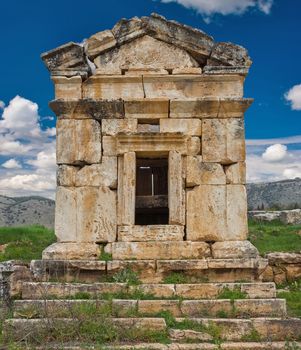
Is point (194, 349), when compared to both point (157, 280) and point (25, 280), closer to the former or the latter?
point (157, 280)

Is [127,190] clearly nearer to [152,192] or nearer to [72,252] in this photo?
[72,252]

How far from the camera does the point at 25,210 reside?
1308 inches

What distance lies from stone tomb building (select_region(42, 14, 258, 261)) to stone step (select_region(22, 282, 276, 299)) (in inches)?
26.5

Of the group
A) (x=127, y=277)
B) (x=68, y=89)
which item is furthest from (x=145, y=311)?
(x=68, y=89)

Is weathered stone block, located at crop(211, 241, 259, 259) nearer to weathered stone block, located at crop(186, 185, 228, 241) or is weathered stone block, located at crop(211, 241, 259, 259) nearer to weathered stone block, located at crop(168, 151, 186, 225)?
weathered stone block, located at crop(186, 185, 228, 241)

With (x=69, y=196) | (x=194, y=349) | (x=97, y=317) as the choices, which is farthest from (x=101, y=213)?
(x=194, y=349)

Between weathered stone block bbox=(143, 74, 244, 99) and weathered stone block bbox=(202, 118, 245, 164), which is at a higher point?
weathered stone block bbox=(143, 74, 244, 99)

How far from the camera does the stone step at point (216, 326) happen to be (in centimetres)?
592

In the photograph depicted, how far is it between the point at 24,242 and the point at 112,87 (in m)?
4.85

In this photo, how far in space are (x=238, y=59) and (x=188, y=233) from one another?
114 inches

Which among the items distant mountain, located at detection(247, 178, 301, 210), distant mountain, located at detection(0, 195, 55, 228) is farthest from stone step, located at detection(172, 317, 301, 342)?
distant mountain, located at detection(247, 178, 301, 210)

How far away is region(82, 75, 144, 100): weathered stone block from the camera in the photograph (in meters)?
7.83

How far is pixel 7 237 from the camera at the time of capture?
11906 mm

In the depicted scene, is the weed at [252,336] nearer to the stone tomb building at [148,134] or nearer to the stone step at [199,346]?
the stone step at [199,346]
